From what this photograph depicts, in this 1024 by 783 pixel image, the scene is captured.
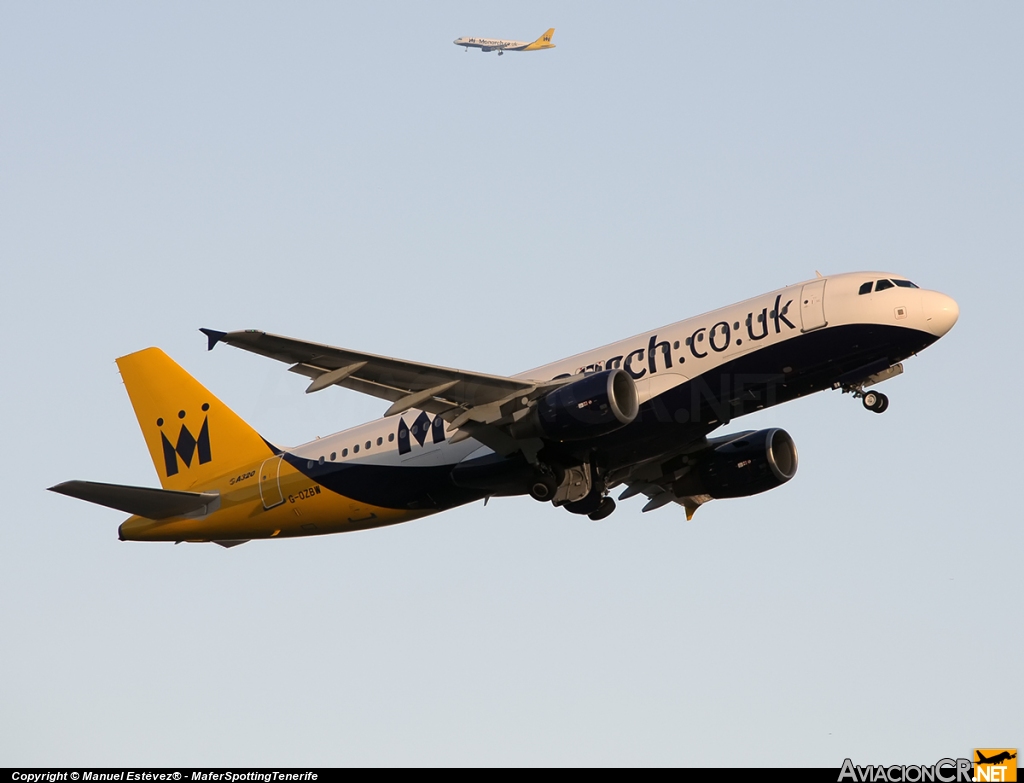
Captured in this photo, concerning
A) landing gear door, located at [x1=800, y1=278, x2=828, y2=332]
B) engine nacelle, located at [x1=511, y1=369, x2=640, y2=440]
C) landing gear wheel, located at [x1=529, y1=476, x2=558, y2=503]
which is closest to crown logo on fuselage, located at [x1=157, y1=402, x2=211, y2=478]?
landing gear wheel, located at [x1=529, y1=476, x2=558, y2=503]

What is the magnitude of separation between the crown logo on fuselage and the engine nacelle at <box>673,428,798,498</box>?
49.0ft

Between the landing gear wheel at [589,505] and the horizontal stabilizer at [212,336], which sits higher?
the horizontal stabilizer at [212,336]

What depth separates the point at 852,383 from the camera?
3584 cm

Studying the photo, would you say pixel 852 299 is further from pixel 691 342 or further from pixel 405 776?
pixel 405 776

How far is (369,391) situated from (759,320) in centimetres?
1032

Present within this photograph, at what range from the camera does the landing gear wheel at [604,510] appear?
131ft

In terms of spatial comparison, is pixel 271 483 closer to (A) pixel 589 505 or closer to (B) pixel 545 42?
(A) pixel 589 505

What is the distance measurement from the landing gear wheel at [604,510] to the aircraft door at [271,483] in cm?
915

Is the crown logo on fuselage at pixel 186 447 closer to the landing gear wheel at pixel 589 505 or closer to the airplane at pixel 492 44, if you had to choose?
the landing gear wheel at pixel 589 505

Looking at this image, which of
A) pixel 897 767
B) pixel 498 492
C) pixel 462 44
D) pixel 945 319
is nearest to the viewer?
pixel 897 767

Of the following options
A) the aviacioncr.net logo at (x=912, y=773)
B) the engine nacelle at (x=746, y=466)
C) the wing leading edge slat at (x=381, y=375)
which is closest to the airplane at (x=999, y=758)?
the aviacioncr.net logo at (x=912, y=773)

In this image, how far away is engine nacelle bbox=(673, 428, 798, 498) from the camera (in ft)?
135

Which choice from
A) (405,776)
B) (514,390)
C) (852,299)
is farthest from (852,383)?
(405,776)

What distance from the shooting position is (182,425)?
43.2 metres
